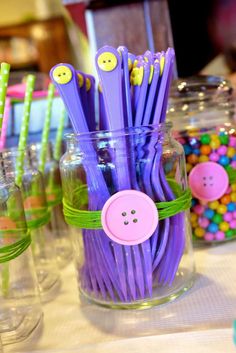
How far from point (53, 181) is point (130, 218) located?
28cm

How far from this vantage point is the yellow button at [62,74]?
0.43m

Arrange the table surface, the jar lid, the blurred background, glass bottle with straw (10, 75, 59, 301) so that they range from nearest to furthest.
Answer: the table surface, glass bottle with straw (10, 75, 59, 301), the jar lid, the blurred background

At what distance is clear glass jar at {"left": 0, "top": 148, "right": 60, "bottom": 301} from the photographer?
565mm

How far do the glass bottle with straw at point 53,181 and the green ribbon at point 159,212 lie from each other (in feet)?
0.55

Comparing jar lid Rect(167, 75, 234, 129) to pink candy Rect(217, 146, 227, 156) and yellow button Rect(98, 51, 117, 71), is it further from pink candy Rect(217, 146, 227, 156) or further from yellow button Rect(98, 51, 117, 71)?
yellow button Rect(98, 51, 117, 71)

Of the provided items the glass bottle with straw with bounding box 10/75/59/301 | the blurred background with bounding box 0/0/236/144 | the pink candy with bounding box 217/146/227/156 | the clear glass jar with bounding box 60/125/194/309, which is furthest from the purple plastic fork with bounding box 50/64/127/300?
the blurred background with bounding box 0/0/236/144

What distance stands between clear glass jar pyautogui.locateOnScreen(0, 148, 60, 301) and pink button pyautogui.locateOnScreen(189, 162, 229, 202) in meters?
0.21

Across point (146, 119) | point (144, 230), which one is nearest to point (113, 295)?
Answer: point (144, 230)

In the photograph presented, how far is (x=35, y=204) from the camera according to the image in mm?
594

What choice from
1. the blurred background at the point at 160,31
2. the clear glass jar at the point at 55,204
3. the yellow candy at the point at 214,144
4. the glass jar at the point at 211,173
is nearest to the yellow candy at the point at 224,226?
the glass jar at the point at 211,173

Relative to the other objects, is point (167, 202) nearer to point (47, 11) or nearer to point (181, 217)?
point (181, 217)

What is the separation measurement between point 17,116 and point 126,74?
1.31 ft

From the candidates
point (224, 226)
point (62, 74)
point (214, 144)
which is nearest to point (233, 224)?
point (224, 226)

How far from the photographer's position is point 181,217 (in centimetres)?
50
